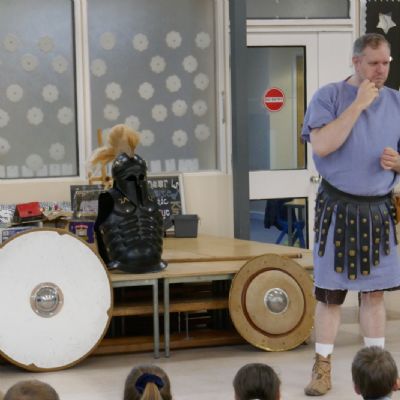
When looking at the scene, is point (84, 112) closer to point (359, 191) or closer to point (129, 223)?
point (129, 223)

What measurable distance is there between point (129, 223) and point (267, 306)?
2.87ft

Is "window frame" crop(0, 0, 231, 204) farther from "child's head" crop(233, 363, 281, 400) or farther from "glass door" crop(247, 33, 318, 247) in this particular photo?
→ "child's head" crop(233, 363, 281, 400)

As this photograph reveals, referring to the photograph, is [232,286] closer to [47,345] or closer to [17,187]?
[47,345]

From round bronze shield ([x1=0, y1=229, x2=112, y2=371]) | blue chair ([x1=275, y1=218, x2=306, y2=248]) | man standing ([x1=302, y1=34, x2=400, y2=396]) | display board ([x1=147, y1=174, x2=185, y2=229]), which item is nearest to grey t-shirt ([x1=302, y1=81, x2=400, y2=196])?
man standing ([x1=302, y1=34, x2=400, y2=396])

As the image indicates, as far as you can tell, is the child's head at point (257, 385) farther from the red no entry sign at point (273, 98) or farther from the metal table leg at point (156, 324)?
the red no entry sign at point (273, 98)

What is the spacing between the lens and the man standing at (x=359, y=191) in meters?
4.35

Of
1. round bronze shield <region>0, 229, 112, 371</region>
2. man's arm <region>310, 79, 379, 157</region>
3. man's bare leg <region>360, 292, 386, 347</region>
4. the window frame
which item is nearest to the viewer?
man's arm <region>310, 79, 379, 157</region>

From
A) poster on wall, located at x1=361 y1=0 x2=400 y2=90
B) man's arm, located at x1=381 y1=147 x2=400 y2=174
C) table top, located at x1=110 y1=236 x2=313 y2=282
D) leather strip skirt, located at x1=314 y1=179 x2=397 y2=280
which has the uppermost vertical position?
poster on wall, located at x1=361 y1=0 x2=400 y2=90

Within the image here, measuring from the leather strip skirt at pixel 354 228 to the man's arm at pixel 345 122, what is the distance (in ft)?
0.74

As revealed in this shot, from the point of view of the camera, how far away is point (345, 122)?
425cm

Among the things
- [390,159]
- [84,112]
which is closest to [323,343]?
[390,159]

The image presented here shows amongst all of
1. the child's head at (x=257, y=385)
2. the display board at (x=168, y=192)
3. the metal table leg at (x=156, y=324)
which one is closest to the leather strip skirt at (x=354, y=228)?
the metal table leg at (x=156, y=324)

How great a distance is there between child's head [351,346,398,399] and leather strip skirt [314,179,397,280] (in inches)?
60.0

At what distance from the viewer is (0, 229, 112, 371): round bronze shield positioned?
5.17 metres
